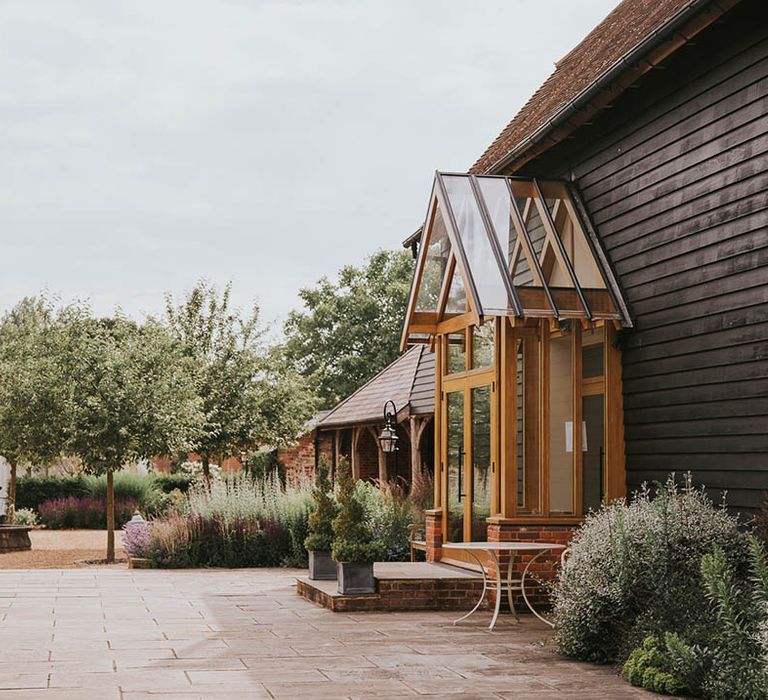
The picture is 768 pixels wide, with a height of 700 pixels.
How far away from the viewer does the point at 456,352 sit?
1292 centimetres

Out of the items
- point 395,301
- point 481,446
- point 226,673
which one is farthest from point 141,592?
point 395,301

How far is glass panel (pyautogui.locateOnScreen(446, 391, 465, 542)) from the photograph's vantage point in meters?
12.6

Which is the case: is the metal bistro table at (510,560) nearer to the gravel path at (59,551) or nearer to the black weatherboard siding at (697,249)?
the black weatherboard siding at (697,249)

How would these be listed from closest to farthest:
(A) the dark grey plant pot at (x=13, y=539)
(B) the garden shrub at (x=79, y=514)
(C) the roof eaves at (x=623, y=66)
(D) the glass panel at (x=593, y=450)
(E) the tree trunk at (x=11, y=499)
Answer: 1. (C) the roof eaves at (x=623, y=66)
2. (D) the glass panel at (x=593, y=450)
3. (A) the dark grey plant pot at (x=13, y=539)
4. (E) the tree trunk at (x=11, y=499)
5. (B) the garden shrub at (x=79, y=514)

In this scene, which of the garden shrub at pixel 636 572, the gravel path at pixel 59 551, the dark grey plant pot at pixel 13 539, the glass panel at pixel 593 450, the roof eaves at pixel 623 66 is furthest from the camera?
the dark grey plant pot at pixel 13 539

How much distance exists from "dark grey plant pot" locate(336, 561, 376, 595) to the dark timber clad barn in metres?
1.32

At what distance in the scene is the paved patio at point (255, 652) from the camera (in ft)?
23.7

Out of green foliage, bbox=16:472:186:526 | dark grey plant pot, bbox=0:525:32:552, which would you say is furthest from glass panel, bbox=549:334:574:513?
green foliage, bbox=16:472:186:526

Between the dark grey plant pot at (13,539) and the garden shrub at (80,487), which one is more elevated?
the garden shrub at (80,487)

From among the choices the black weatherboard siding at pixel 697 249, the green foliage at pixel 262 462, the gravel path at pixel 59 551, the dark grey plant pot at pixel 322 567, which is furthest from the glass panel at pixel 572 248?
the green foliage at pixel 262 462

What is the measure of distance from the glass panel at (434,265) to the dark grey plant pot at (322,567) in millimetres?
3122

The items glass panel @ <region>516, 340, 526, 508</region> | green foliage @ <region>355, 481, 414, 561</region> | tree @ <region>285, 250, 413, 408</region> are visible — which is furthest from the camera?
tree @ <region>285, 250, 413, 408</region>

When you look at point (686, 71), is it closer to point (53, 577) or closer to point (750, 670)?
point (750, 670)

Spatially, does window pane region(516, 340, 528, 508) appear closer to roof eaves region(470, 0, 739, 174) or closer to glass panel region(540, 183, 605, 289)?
glass panel region(540, 183, 605, 289)
